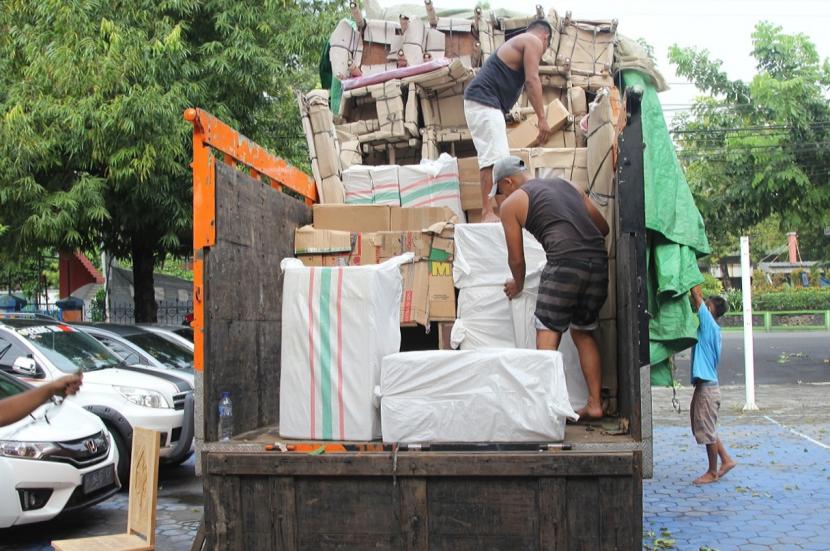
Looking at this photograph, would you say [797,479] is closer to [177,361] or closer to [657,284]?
[657,284]

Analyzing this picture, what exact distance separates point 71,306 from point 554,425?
1484cm

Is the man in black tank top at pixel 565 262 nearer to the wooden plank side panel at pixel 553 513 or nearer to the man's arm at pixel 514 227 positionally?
the man's arm at pixel 514 227

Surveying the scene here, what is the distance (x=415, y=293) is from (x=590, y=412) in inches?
45.5

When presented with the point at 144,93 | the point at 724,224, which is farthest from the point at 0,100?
the point at 724,224

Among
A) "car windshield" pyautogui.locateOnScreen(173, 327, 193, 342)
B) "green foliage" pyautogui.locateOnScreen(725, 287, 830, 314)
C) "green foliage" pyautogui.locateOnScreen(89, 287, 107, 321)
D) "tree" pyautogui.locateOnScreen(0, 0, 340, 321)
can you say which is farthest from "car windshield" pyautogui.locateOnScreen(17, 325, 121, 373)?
"green foliage" pyautogui.locateOnScreen(725, 287, 830, 314)

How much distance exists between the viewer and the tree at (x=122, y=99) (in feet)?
34.4

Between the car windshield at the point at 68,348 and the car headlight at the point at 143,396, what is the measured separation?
0.49 metres

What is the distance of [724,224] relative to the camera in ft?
58.3

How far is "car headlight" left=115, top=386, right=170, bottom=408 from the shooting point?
7.45 metres

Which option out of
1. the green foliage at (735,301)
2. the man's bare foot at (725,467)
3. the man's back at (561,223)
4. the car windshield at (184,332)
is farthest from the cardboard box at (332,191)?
the green foliage at (735,301)

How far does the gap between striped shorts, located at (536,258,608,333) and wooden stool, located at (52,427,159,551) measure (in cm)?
204

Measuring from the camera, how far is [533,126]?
17.6ft

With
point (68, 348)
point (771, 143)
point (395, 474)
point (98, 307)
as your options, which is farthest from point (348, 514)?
point (98, 307)

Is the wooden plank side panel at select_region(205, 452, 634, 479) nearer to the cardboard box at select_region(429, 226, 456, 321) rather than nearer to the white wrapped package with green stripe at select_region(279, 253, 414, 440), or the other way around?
the white wrapped package with green stripe at select_region(279, 253, 414, 440)
